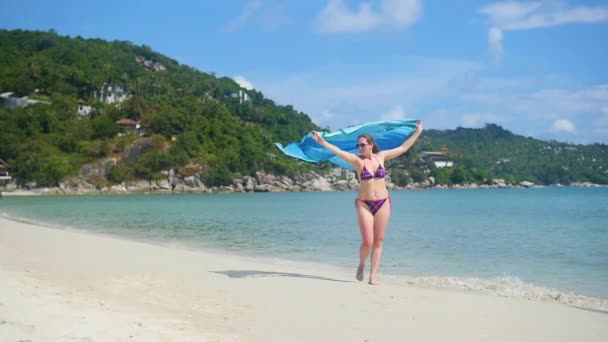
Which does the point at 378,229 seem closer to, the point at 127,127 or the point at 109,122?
the point at 109,122

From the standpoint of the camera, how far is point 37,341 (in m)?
4.68

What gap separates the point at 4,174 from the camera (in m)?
86.9

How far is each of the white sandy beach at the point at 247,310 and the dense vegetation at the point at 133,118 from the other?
283ft

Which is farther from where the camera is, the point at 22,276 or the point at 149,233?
the point at 149,233

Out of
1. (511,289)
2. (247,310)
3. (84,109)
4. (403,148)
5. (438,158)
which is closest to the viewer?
(247,310)

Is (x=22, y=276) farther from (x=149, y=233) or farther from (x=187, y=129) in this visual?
(x=187, y=129)

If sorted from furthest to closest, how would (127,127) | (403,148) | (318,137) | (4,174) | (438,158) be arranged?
(438,158)
(127,127)
(4,174)
(403,148)
(318,137)

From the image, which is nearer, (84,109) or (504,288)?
(504,288)

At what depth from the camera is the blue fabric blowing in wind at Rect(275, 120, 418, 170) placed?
9.30m

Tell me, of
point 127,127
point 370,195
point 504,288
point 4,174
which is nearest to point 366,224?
point 370,195

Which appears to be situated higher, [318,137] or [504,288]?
[318,137]

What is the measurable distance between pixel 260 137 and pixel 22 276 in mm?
112251

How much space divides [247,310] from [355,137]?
4034 millimetres

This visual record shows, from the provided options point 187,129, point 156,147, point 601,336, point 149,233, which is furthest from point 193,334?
point 187,129
